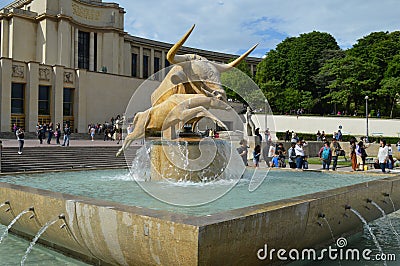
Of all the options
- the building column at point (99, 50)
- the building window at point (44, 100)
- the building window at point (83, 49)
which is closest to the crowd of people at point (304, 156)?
the building window at point (44, 100)

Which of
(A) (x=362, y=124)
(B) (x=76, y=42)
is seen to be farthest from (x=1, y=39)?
(A) (x=362, y=124)

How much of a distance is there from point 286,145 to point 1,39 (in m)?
39.0

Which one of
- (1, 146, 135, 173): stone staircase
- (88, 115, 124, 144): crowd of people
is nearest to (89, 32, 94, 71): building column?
(88, 115, 124, 144): crowd of people

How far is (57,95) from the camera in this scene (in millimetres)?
42875

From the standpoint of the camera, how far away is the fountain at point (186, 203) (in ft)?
14.8

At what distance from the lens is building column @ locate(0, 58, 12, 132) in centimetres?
3906

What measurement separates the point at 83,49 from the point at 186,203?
51.9 meters

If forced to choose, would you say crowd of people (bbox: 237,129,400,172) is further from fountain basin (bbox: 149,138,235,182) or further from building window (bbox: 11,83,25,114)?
building window (bbox: 11,83,25,114)

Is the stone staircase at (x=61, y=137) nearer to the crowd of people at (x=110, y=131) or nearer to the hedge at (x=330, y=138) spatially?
the crowd of people at (x=110, y=131)

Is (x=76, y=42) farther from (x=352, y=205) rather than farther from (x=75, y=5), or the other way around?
(x=352, y=205)

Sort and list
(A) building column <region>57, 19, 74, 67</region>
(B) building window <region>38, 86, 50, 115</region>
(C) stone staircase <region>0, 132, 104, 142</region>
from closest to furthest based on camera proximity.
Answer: (C) stone staircase <region>0, 132, 104, 142</region>
(B) building window <region>38, 86, 50, 115</region>
(A) building column <region>57, 19, 74, 67</region>

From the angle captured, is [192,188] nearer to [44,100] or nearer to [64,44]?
[44,100]

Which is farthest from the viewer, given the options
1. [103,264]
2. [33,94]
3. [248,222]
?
[33,94]

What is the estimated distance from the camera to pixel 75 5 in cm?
5328
